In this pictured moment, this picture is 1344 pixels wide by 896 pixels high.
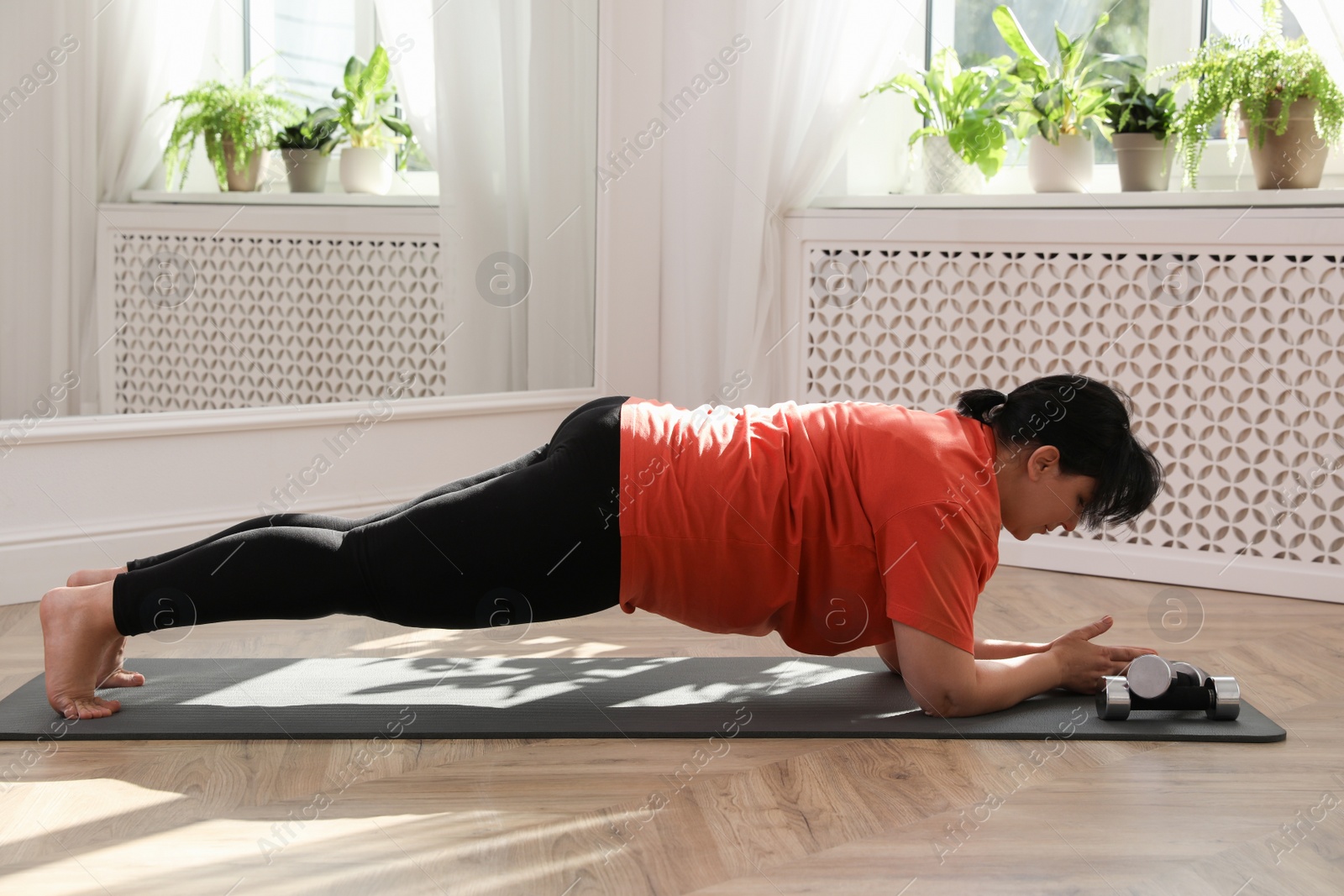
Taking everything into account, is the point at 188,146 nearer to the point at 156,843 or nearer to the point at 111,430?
the point at 111,430

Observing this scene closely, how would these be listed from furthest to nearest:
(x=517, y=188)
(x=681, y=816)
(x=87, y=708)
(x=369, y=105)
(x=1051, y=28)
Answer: (x=517, y=188), (x=1051, y=28), (x=369, y=105), (x=87, y=708), (x=681, y=816)

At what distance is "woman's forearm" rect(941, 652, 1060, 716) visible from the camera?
1706 millimetres

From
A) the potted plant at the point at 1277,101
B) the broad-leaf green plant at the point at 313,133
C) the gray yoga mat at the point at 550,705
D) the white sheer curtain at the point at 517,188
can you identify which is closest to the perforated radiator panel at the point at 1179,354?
the potted plant at the point at 1277,101

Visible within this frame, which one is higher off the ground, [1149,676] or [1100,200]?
[1100,200]

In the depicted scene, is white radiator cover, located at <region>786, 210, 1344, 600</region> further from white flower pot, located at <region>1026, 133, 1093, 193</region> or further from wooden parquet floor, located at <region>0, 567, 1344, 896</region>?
wooden parquet floor, located at <region>0, 567, 1344, 896</region>

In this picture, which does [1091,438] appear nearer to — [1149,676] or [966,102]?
[1149,676]

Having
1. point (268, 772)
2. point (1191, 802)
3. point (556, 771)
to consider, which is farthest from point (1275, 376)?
point (268, 772)

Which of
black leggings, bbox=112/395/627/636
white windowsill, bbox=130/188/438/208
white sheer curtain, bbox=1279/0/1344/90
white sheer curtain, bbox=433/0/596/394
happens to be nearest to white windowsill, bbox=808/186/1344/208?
white sheer curtain, bbox=1279/0/1344/90

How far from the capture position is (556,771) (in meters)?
1.58

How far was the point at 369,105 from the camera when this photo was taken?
2992mm

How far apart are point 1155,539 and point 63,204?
7.89ft

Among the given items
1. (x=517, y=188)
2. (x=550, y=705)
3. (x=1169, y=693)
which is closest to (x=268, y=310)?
(x=517, y=188)

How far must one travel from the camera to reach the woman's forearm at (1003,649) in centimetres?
186

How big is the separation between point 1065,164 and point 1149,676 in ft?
5.04
